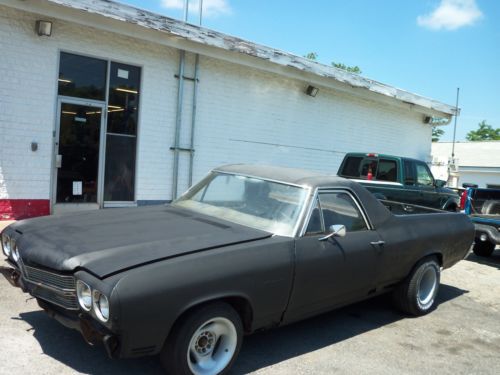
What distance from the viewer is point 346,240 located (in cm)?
433

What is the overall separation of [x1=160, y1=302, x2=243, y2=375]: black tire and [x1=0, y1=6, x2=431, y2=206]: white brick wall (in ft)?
19.6

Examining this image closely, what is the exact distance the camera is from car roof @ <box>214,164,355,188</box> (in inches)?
173

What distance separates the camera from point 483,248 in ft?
31.4

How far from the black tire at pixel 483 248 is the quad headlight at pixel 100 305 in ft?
28.1

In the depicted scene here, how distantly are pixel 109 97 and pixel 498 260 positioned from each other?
826 centimetres

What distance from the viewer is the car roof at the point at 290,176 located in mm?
4395

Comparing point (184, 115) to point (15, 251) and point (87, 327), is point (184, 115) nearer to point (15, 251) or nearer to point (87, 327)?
point (15, 251)

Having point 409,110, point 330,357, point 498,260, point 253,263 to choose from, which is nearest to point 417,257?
point 330,357

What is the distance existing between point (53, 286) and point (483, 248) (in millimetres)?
8816

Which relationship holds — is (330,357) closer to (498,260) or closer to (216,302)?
(216,302)

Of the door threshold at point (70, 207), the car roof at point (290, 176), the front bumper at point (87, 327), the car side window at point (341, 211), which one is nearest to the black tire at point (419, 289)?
the car side window at point (341, 211)

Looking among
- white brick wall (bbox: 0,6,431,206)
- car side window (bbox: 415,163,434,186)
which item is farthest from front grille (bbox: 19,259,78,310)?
car side window (bbox: 415,163,434,186)

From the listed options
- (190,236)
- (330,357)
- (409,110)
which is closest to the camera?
(190,236)

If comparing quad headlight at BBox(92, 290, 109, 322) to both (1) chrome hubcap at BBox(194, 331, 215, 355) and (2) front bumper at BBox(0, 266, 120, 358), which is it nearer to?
(2) front bumper at BBox(0, 266, 120, 358)
